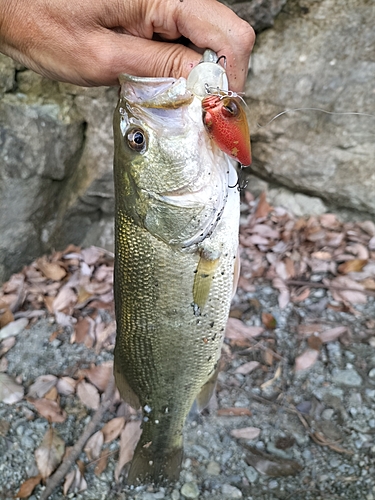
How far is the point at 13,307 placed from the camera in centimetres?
335

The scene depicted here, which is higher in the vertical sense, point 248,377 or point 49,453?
point 248,377

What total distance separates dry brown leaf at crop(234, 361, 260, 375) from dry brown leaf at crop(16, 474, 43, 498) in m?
1.32

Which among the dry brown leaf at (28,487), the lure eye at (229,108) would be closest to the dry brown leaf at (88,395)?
the dry brown leaf at (28,487)

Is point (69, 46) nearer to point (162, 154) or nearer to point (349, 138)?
point (162, 154)

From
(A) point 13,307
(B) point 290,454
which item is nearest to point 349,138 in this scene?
(B) point 290,454

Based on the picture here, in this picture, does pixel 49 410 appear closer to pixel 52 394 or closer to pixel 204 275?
pixel 52 394

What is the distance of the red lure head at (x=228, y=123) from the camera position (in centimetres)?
141

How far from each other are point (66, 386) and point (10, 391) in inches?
13.9

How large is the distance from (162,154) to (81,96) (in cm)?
203

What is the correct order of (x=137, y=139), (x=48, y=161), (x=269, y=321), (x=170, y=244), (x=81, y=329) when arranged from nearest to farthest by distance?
(x=137, y=139), (x=170, y=244), (x=269, y=321), (x=81, y=329), (x=48, y=161)

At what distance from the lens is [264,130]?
11.6 feet

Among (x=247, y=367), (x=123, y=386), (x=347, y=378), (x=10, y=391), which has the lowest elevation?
(x=10, y=391)

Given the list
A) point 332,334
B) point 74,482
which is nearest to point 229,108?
point 332,334

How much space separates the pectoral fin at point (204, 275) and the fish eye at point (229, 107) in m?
0.53
